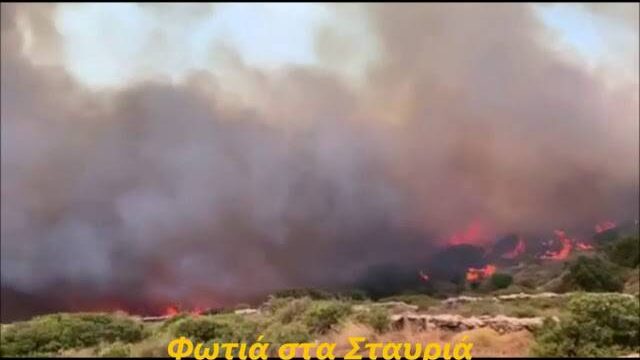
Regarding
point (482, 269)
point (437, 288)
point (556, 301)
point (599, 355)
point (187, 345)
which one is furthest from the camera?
point (482, 269)

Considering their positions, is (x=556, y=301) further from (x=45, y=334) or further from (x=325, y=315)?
(x=45, y=334)

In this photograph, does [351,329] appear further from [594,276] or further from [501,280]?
[501,280]

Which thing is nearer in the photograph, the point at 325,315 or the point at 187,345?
the point at 187,345

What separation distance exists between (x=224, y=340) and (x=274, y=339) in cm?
113

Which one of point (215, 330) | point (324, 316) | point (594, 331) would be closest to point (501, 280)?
point (324, 316)

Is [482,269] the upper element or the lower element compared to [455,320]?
upper

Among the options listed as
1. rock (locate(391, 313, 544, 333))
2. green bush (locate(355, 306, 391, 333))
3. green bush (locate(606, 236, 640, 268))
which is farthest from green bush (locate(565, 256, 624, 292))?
green bush (locate(355, 306, 391, 333))

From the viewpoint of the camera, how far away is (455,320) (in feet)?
75.2

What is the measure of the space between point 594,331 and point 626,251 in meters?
34.8

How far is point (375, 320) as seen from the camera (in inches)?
815

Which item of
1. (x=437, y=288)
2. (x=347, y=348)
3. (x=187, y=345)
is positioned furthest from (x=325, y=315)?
(x=437, y=288)

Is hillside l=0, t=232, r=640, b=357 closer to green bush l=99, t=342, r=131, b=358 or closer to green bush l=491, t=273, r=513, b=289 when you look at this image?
green bush l=99, t=342, r=131, b=358

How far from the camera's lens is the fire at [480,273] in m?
51.6

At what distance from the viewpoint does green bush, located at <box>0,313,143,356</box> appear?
2048 centimetres
